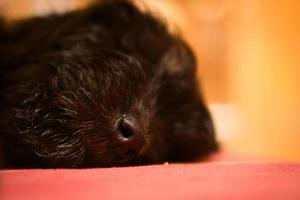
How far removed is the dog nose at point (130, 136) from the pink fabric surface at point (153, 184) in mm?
95

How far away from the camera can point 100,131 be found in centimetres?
78

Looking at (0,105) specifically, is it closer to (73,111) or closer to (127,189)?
(73,111)

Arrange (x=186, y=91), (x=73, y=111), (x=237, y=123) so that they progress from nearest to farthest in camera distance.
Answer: (x=73, y=111) < (x=186, y=91) < (x=237, y=123)

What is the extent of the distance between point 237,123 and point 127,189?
221 centimetres

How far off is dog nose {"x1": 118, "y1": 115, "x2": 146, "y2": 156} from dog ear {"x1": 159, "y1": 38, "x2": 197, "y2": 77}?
266 millimetres

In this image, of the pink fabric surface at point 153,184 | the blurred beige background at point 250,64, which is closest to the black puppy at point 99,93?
the pink fabric surface at point 153,184

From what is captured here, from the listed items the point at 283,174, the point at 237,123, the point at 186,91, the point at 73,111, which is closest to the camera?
the point at 283,174

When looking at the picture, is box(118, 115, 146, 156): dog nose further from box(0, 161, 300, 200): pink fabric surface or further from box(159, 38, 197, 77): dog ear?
box(159, 38, 197, 77): dog ear

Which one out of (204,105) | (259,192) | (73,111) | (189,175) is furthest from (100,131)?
(204,105)

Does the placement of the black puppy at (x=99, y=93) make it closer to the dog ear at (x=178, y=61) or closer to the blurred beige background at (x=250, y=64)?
the dog ear at (x=178, y=61)

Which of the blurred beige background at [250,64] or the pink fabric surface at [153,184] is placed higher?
the blurred beige background at [250,64]

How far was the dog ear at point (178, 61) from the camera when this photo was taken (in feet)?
3.46

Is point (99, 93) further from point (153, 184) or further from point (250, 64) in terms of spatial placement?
point (250, 64)

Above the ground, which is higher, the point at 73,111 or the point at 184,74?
the point at 184,74
